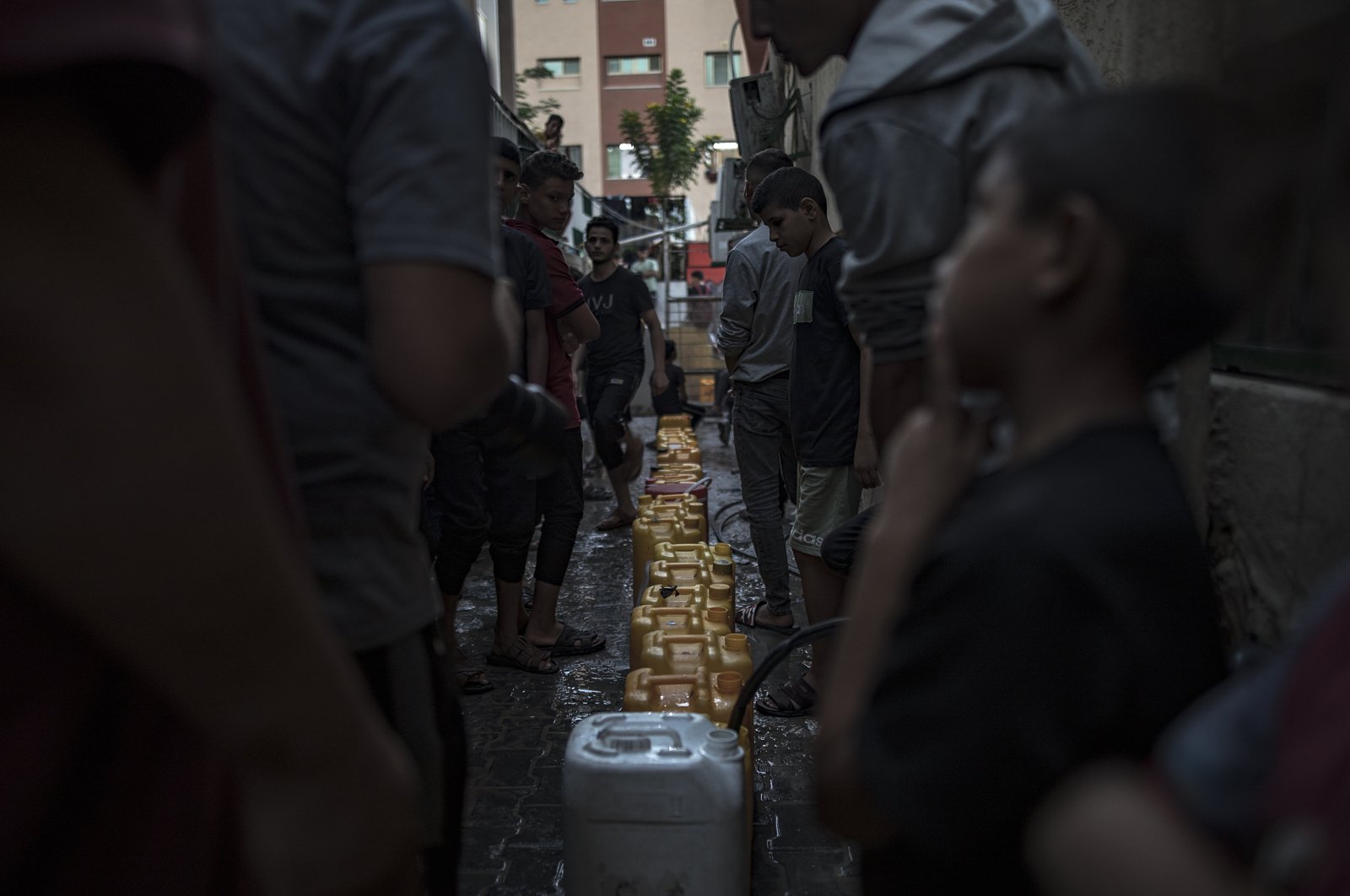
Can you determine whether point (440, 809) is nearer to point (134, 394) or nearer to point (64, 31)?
point (134, 394)

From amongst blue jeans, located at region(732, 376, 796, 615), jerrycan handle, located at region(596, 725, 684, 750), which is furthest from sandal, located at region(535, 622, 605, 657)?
jerrycan handle, located at region(596, 725, 684, 750)

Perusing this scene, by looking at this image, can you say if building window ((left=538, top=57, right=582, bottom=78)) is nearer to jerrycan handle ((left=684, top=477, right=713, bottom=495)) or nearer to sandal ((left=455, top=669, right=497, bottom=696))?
jerrycan handle ((left=684, top=477, right=713, bottom=495))

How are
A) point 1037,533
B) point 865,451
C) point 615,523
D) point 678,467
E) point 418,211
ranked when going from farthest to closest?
point 615,523
point 678,467
point 865,451
point 418,211
point 1037,533

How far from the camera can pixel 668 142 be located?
22641 millimetres

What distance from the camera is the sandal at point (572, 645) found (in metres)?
4.72

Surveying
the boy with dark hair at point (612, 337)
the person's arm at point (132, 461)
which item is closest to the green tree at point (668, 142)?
the boy with dark hair at point (612, 337)

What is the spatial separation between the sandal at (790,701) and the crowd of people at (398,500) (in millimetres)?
2639

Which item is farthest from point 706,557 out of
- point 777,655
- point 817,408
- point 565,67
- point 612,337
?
point 565,67

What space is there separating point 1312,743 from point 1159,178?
49cm

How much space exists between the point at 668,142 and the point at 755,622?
1923cm

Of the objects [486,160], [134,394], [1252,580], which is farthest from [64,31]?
[1252,580]

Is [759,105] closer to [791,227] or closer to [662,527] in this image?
[791,227]

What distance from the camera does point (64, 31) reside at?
55 cm

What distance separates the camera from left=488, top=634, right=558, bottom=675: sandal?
447cm
